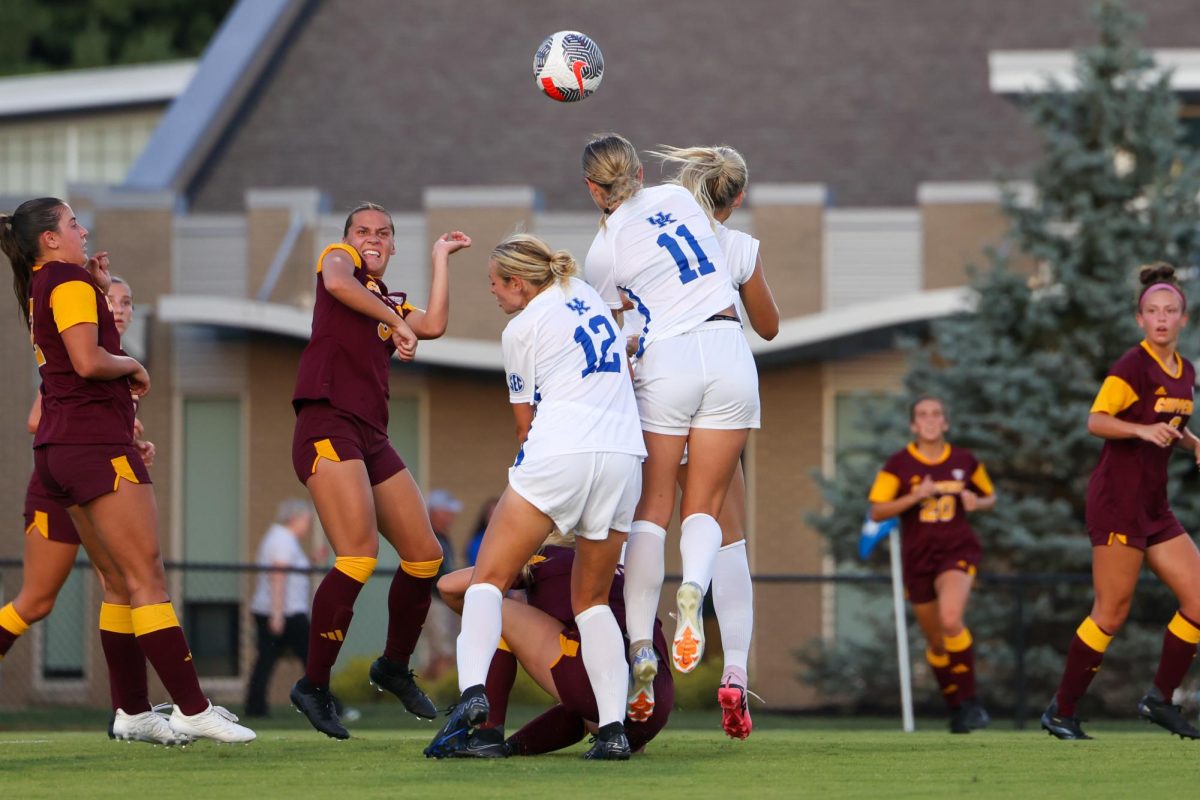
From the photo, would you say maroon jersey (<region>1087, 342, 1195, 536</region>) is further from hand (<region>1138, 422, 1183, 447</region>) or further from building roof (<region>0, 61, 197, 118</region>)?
building roof (<region>0, 61, 197, 118</region>)

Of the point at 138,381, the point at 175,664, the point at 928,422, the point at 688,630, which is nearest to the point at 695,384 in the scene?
the point at 688,630

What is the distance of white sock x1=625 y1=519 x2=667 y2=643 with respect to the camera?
7.69m

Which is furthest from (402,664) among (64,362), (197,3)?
(197,3)

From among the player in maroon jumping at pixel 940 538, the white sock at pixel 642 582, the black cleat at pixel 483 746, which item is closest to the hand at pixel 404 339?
the white sock at pixel 642 582

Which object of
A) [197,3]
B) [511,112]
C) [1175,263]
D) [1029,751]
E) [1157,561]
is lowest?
[1029,751]

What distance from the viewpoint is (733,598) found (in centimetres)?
835

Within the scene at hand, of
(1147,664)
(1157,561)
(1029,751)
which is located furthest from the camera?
(1147,664)

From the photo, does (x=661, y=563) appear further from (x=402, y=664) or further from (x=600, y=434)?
(x=402, y=664)

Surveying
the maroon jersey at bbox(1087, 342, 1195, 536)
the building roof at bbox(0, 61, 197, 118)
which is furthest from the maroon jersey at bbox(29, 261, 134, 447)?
the building roof at bbox(0, 61, 197, 118)

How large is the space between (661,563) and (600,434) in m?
0.78

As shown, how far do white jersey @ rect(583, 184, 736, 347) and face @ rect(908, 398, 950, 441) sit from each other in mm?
5335

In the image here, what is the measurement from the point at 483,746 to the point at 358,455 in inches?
55.4

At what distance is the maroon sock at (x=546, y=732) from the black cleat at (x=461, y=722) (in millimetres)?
439

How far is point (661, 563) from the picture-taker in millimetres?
7844
